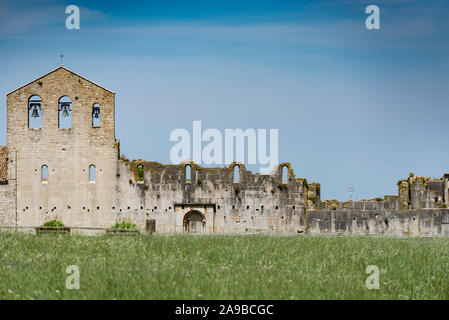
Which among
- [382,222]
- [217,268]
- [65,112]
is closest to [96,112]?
[65,112]

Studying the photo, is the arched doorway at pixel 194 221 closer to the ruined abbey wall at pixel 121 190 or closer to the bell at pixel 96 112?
the ruined abbey wall at pixel 121 190

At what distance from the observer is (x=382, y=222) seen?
44938 millimetres

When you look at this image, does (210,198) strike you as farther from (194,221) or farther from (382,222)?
(382,222)

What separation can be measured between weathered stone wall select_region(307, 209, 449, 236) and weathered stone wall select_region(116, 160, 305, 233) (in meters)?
1.43

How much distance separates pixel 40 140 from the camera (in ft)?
152

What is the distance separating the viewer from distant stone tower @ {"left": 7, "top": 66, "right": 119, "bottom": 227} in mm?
45875

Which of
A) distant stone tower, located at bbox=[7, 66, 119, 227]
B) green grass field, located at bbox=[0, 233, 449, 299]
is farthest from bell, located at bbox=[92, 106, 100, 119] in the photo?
green grass field, located at bbox=[0, 233, 449, 299]

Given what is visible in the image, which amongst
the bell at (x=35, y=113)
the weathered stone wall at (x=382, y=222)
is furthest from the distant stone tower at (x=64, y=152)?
the weathered stone wall at (x=382, y=222)

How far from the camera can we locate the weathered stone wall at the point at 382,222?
44656mm

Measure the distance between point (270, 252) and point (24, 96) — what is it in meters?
27.9

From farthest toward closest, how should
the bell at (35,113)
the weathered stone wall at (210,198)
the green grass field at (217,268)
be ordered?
the bell at (35,113), the weathered stone wall at (210,198), the green grass field at (217,268)

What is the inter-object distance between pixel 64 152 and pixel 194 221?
30.9ft

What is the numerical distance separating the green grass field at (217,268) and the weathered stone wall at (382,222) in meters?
16.5
